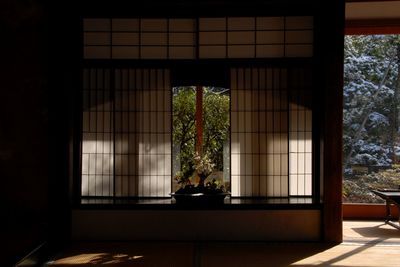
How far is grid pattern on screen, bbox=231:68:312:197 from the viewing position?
18.4 ft

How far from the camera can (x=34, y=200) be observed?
4223 millimetres

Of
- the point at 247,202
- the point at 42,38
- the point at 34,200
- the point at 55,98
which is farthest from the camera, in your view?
the point at 247,202

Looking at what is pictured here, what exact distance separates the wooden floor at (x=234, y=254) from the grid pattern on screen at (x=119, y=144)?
2.49 feet

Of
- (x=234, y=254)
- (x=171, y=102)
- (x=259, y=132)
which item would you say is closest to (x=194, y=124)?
(x=171, y=102)

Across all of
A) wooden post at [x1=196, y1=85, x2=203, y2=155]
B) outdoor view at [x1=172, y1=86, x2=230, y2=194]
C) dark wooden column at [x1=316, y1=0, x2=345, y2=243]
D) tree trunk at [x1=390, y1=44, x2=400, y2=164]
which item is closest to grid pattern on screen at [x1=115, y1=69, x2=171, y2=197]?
wooden post at [x1=196, y1=85, x2=203, y2=155]

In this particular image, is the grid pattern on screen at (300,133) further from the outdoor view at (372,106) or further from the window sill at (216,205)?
the outdoor view at (372,106)

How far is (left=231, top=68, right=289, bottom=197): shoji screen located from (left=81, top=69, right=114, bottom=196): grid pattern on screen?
1.46 metres

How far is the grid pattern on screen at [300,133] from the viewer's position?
5602 mm

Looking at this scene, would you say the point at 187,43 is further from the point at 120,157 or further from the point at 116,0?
the point at 120,157

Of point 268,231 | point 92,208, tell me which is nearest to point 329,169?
point 268,231

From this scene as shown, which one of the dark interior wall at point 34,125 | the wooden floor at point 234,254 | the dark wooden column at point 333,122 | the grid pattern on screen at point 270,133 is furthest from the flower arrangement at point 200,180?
the dark interior wall at point 34,125

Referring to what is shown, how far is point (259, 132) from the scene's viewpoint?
5.65 metres

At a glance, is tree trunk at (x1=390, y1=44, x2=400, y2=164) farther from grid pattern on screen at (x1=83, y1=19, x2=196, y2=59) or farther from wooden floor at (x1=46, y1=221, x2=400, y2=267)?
grid pattern on screen at (x1=83, y1=19, x2=196, y2=59)

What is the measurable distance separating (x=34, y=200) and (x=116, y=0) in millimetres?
2499
